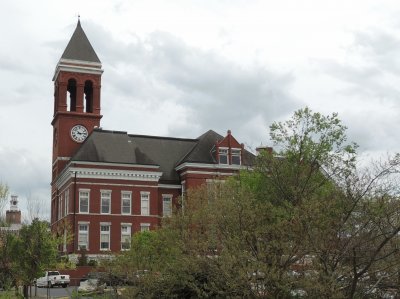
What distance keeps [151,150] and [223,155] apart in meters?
8.66

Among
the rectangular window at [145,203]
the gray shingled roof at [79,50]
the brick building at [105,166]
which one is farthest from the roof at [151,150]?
the gray shingled roof at [79,50]

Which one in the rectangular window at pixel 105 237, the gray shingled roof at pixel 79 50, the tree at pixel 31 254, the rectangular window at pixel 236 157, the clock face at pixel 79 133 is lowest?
the tree at pixel 31 254

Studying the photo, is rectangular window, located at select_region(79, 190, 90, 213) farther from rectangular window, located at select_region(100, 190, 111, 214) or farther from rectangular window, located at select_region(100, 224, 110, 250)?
rectangular window, located at select_region(100, 224, 110, 250)

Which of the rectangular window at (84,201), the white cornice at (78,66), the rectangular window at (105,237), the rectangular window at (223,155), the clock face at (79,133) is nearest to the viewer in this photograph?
the rectangular window at (84,201)

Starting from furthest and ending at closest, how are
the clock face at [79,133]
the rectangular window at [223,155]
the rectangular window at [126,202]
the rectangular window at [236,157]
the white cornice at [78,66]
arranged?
the white cornice at [78,66] < the clock face at [79,133] < the rectangular window at [236,157] < the rectangular window at [223,155] < the rectangular window at [126,202]

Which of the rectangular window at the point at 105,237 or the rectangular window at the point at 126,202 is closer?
the rectangular window at the point at 105,237

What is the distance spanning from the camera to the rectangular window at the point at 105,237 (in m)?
63.3

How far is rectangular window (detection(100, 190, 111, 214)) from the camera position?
6397 centimetres

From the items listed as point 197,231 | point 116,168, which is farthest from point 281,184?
point 116,168

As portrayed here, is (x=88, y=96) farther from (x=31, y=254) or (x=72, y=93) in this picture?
(x=31, y=254)

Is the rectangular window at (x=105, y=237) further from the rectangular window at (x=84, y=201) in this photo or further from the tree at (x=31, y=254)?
the tree at (x=31, y=254)

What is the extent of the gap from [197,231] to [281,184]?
3480 millimetres

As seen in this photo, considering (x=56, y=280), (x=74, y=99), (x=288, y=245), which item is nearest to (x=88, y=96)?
(x=74, y=99)

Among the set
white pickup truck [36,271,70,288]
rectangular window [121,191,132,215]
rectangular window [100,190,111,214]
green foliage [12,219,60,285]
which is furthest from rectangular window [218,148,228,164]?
green foliage [12,219,60,285]
